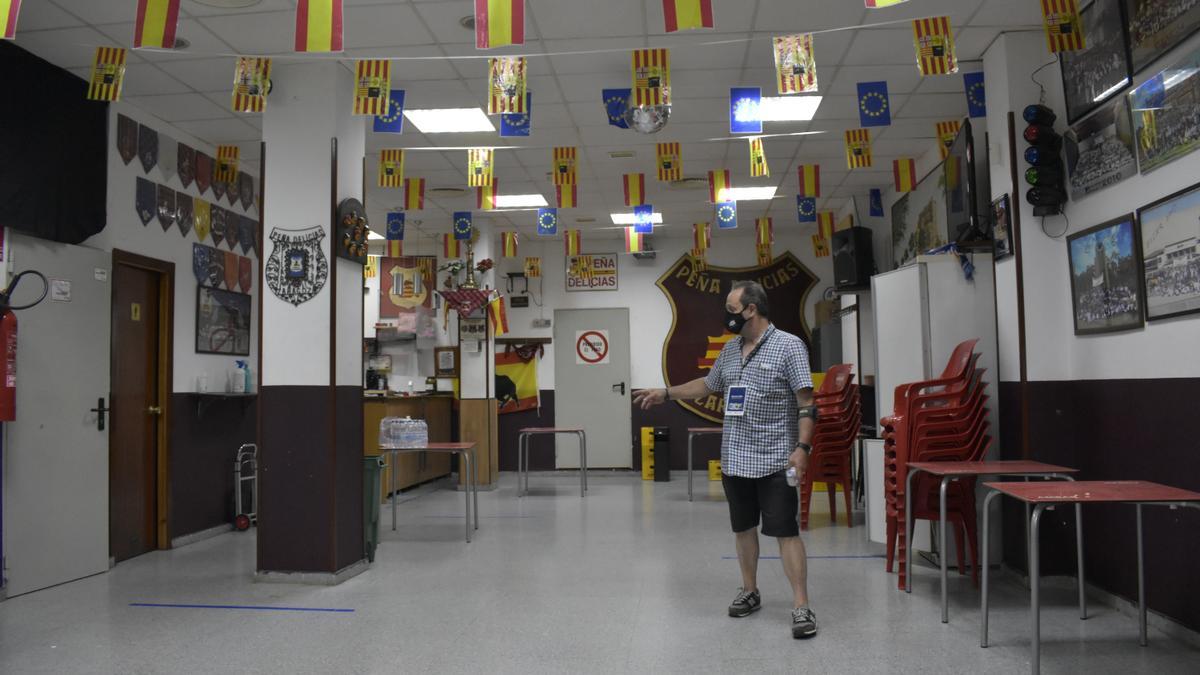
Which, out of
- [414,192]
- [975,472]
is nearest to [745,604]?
[975,472]

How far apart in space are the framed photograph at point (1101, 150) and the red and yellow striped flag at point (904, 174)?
3.29 meters

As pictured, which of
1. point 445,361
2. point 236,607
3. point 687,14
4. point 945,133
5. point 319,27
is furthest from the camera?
point 445,361

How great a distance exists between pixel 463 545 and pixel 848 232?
551 cm

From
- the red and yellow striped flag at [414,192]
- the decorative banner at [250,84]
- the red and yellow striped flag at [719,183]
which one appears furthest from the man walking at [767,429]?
the red and yellow striped flag at [414,192]

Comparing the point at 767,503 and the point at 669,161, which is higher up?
the point at 669,161

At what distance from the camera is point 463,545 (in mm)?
6695

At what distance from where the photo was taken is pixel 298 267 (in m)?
5.50

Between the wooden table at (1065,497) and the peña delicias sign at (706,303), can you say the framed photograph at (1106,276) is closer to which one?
the wooden table at (1065,497)

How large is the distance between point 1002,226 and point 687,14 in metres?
2.77

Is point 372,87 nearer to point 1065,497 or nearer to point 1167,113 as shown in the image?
point 1167,113

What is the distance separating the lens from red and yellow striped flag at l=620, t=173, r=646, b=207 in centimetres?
865

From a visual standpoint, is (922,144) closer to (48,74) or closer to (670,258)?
(670,258)

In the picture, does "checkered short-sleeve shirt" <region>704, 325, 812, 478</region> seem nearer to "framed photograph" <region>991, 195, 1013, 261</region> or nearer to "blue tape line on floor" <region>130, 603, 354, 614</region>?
"framed photograph" <region>991, 195, 1013, 261</region>

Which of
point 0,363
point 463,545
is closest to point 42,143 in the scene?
point 0,363
